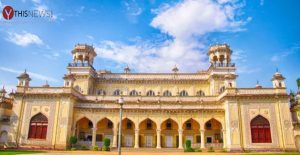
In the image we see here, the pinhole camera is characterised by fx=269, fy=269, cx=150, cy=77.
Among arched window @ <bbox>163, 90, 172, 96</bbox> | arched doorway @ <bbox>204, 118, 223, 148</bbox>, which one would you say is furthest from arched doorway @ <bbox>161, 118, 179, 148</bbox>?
arched window @ <bbox>163, 90, 172, 96</bbox>

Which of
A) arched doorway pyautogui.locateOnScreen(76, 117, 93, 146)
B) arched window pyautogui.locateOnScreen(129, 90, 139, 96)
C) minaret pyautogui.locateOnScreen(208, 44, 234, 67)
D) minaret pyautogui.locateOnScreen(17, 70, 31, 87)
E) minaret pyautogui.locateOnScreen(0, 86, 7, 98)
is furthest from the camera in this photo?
minaret pyautogui.locateOnScreen(208, 44, 234, 67)

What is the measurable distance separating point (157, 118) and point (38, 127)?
1765 centimetres

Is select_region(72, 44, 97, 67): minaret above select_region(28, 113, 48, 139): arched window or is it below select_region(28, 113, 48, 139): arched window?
above

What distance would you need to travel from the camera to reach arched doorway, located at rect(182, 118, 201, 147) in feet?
140

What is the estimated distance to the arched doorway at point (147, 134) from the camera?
4331 centimetres

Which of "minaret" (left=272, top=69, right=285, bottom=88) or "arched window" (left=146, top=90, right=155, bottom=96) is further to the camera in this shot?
"arched window" (left=146, top=90, right=155, bottom=96)

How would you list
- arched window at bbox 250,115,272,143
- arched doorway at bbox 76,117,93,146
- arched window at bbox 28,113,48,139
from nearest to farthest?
arched window at bbox 250,115,272,143 → arched window at bbox 28,113,48,139 → arched doorway at bbox 76,117,93,146

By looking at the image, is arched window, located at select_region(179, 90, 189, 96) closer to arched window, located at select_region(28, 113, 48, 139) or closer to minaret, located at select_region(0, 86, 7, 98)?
arched window, located at select_region(28, 113, 48, 139)

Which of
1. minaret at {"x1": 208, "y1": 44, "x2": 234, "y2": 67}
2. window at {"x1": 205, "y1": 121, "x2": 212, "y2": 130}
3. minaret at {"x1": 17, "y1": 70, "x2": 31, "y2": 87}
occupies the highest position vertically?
minaret at {"x1": 208, "y1": 44, "x2": 234, "y2": 67}

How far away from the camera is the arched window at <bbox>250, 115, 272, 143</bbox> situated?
37009mm

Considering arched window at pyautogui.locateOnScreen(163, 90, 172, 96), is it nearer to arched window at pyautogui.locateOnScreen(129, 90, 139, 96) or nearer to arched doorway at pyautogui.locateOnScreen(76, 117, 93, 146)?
arched window at pyautogui.locateOnScreen(129, 90, 139, 96)

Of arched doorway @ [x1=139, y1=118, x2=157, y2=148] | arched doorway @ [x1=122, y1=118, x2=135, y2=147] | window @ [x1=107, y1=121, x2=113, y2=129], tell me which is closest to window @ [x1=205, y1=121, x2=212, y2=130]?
arched doorway @ [x1=139, y1=118, x2=157, y2=148]

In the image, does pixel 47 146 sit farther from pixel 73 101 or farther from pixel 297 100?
pixel 297 100

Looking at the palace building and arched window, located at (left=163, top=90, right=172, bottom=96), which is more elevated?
arched window, located at (left=163, top=90, right=172, bottom=96)
